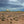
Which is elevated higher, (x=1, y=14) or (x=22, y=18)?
(x=1, y=14)

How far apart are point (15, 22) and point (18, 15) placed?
0.54 feet

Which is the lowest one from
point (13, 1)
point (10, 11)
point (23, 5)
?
point (10, 11)

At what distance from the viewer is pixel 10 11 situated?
1341mm

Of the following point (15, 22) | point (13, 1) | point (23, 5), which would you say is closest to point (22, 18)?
point (15, 22)

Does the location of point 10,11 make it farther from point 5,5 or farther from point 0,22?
point 0,22

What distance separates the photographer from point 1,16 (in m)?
1.34

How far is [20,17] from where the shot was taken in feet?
4.31

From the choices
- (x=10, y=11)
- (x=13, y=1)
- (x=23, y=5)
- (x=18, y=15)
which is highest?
(x=13, y=1)

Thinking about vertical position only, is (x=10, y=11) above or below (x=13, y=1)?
below

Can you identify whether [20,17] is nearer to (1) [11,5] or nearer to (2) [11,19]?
(2) [11,19]

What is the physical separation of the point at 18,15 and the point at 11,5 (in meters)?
0.27

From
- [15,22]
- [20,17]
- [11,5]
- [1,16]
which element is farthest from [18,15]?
[1,16]

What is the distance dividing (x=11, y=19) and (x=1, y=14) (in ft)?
0.81

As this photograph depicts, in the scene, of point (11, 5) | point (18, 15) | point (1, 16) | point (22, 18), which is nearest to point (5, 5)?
point (11, 5)
